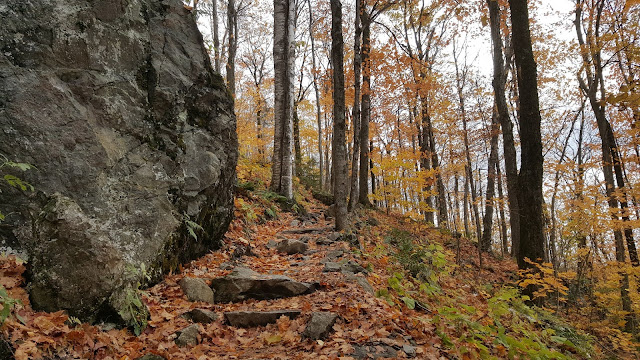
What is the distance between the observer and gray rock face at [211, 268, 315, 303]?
4.32 m

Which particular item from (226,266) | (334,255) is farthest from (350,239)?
A: (226,266)

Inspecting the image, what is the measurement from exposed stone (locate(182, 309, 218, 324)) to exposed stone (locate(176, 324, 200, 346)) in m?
0.30

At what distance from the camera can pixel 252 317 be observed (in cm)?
372

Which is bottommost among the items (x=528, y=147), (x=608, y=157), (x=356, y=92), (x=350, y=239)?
(x=350, y=239)

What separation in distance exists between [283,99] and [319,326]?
8675 mm

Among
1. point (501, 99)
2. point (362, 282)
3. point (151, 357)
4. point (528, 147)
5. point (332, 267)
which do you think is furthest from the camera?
point (501, 99)

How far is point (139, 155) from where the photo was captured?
14.6 feet

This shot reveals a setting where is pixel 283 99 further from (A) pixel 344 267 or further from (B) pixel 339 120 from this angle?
(A) pixel 344 267

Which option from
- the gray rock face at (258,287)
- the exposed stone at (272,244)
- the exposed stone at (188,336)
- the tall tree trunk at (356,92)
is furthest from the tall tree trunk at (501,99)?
the exposed stone at (188,336)

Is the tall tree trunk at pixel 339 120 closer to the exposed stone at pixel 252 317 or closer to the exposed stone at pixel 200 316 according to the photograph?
the exposed stone at pixel 252 317

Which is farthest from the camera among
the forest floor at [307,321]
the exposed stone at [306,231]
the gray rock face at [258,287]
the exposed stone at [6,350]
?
the exposed stone at [306,231]

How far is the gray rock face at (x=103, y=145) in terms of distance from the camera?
9.48 ft

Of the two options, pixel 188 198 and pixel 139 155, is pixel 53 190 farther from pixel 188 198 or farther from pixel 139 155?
pixel 188 198

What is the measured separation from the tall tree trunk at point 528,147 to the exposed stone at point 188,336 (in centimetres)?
644
